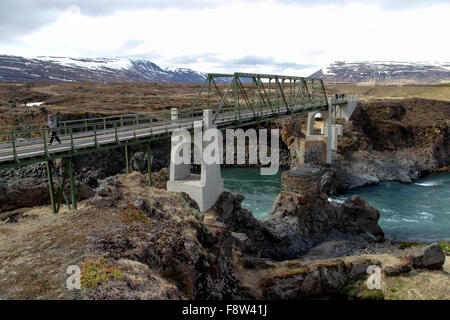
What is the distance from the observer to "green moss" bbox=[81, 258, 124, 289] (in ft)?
29.5

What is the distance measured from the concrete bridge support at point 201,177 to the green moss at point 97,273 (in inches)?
503

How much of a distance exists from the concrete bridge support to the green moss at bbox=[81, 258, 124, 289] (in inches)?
503

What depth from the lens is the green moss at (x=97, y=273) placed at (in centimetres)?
898

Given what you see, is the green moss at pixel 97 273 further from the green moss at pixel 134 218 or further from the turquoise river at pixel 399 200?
the turquoise river at pixel 399 200

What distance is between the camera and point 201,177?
22906mm

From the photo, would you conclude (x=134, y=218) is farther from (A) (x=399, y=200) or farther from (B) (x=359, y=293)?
(A) (x=399, y=200)

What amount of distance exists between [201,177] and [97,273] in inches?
545

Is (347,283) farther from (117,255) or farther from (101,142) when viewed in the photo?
(101,142)

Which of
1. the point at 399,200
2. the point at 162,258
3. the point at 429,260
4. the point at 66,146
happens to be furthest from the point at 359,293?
the point at 399,200
